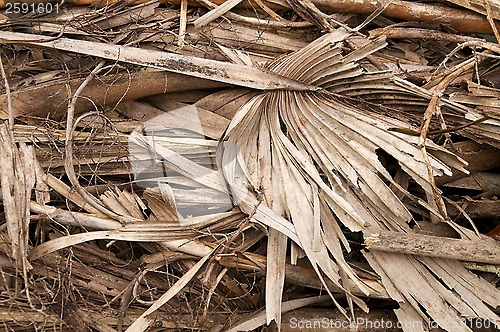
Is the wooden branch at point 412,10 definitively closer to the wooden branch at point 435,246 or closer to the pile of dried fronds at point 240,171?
the pile of dried fronds at point 240,171

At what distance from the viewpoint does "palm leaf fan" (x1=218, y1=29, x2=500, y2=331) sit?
166cm

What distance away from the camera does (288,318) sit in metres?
1.79

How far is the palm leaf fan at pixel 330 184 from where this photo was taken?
5.44ft

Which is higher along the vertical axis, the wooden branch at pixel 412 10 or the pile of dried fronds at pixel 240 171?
the wooden branch at pixel 412 10

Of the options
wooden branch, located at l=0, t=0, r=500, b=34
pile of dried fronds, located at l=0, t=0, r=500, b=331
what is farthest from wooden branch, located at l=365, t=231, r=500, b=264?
wooden branch, located at l=0, t=0, r=500, b=34

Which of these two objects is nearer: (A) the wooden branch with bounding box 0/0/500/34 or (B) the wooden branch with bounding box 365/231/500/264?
(B) the wooden branch with bounding box 365/231/500/264

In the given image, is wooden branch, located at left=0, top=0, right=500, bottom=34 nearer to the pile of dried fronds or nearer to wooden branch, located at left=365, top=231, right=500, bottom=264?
the pile of dried fronds

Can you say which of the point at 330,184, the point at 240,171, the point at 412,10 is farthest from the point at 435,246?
the point at 412,10

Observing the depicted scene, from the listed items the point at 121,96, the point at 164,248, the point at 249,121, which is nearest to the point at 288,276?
the point at 164,248

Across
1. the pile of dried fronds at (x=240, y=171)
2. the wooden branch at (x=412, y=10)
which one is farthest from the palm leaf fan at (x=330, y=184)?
the wooden branch at (x=412, y=10)

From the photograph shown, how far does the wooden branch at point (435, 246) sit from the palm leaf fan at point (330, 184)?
1.5 inches

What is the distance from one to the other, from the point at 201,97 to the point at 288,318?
812 millimetres

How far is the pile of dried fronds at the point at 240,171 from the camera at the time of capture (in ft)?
5.52

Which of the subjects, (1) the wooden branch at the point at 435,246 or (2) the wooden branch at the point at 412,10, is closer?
(1) the wooden branch at the point at 435,246
